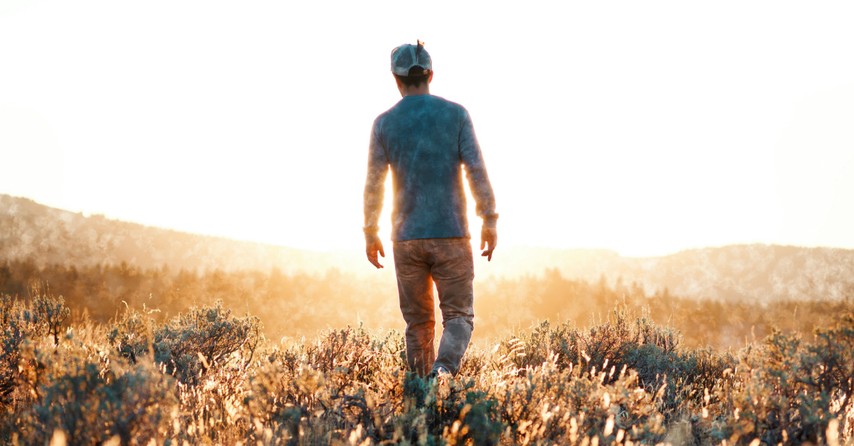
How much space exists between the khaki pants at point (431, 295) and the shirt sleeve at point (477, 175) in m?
0.24

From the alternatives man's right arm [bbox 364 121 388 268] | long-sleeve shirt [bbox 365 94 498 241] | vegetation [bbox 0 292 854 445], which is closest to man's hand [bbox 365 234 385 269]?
man's right arm [bbox 364 121 388 268]

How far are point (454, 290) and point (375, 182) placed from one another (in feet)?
3.13

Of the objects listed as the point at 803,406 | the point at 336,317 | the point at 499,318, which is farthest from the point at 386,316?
the point at 803,406

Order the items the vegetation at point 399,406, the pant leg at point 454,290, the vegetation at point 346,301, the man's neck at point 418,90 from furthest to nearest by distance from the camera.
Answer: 1. the vegetation at point 346,301
2. the man's neck at point 418,90
3. the pant leg at point 454,290
4. the vegetation at point 399,406

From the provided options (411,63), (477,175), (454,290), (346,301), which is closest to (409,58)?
(411,63)

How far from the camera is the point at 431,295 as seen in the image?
13.6ft

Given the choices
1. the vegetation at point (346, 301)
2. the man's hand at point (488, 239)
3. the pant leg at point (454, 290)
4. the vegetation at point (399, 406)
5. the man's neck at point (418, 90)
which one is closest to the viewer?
the vegetation at point (399, 406)

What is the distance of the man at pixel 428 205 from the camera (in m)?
3.87

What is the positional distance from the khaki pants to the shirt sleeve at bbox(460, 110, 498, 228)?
0.78 ft

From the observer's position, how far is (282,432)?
2629mm

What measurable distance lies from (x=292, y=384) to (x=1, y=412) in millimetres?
2127

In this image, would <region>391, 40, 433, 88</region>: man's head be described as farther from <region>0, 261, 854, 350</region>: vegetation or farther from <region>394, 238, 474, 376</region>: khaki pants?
<region>0, 261, 854, 350</region>: vegetation

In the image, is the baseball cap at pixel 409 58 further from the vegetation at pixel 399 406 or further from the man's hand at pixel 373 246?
the vegetation at pixel 399 406

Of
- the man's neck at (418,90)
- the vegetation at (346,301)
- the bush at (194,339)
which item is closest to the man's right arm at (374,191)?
the man's neck at (418,90)
